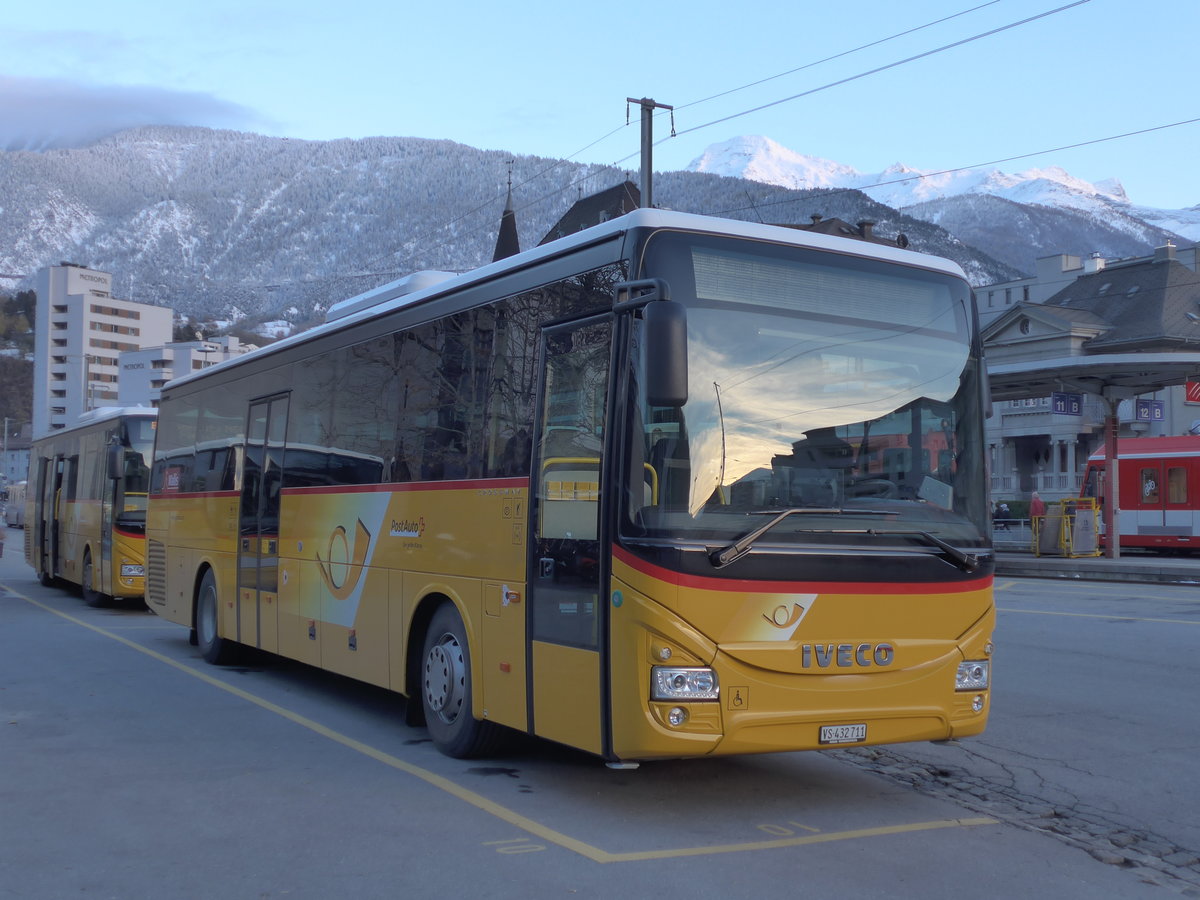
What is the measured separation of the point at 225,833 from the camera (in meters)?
6.24

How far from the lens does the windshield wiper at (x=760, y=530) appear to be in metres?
6.19

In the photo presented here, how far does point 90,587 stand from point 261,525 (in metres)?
10.2

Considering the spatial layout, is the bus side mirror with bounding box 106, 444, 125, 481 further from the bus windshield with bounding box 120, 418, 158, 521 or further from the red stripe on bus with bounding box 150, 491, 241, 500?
the red stripe on bus with bounding box 150, 491, 241, 500

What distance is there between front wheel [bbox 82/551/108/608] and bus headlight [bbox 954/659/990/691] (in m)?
16.7

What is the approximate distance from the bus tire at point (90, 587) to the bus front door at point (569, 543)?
15.4 metres

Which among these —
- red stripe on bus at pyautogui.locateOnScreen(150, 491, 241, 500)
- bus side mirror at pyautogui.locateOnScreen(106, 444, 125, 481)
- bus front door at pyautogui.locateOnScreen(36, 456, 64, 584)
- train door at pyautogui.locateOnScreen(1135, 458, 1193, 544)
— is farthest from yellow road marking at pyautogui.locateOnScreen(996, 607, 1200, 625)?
train door at pyautogui.locateOnScreen(1135, 458, 1193, 544)

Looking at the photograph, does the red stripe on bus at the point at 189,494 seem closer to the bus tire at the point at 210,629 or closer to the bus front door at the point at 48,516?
the bus tire at the point at 210,629

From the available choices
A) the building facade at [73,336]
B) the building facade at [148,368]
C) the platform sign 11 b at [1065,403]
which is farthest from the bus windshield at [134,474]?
the building facade at [73,336]

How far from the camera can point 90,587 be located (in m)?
20.4

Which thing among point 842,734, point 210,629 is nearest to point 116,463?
point 210,629

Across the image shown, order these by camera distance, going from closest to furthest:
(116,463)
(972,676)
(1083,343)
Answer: (972,676) < (116,463) < (1083,343)

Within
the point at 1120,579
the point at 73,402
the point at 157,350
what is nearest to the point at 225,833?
the point at 1120,579

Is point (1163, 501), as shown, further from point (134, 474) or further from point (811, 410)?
Answer: point (811, 410)

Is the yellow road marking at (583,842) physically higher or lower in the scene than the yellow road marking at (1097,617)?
lower
